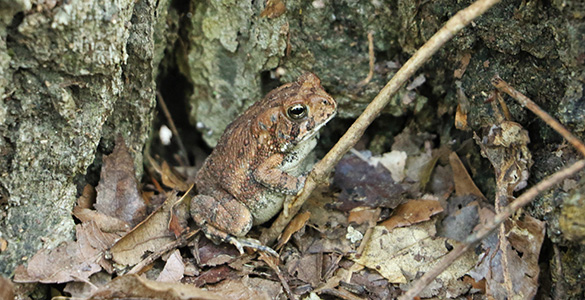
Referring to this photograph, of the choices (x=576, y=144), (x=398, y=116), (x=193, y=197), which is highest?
(x=193, y=197)

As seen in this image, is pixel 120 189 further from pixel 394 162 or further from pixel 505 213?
pixel 505 213

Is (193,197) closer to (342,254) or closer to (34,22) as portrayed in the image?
(342,254)

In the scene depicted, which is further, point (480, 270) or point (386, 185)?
point (386, 185)

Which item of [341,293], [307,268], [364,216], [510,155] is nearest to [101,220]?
[307,268]

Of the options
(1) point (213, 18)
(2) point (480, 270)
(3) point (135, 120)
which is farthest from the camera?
(1) point (213, 18)

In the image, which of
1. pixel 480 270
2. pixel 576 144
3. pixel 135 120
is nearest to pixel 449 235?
pixel 480 270

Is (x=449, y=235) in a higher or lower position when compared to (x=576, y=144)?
lower

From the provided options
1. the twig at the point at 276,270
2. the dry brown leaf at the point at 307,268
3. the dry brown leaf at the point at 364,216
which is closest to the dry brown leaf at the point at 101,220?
the twig at the point at 276,270
